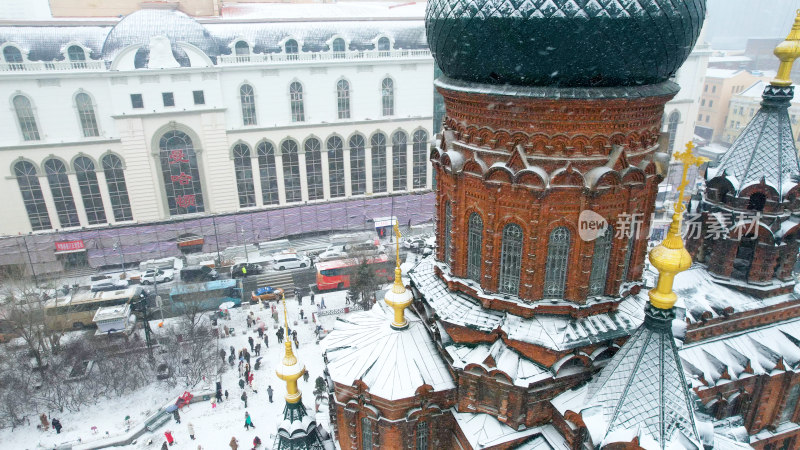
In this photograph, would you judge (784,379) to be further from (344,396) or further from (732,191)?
(344,396)

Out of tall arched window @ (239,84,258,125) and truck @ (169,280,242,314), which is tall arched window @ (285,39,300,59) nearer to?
tall arched window @ (239,84,258,125)

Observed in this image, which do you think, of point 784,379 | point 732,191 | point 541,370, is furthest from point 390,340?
point 784,379

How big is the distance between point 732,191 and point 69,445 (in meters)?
28.7

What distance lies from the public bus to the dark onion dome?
2986 centimetres

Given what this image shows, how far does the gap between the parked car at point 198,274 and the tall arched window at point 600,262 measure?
31.2 m

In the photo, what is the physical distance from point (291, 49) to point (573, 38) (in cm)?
4076

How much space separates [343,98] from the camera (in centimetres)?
4838

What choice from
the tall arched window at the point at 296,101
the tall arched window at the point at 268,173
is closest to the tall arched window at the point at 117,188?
the tall arched window at the point at 268,173

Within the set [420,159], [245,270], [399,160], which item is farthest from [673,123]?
[245,270]

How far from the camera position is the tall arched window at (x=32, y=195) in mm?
42062

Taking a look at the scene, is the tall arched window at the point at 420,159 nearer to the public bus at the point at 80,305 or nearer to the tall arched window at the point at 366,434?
the public bus at the point at 80,305

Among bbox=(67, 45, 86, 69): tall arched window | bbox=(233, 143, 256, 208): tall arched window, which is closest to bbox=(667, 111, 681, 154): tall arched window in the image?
bbox=(233, 143, 256, 208): tall arched window

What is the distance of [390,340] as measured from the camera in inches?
576

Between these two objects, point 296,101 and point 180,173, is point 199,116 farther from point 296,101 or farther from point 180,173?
point 296,101
